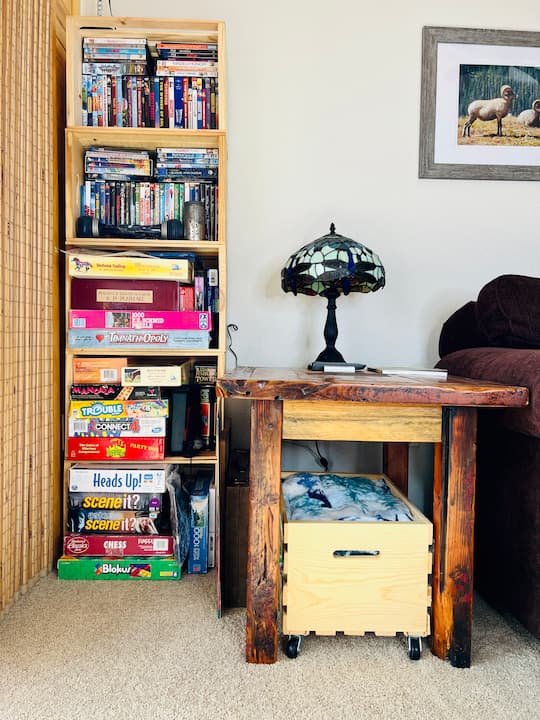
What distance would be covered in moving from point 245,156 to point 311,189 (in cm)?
29

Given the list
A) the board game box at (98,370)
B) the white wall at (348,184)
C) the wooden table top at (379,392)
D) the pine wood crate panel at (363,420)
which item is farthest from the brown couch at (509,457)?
the board game box at (98,370)

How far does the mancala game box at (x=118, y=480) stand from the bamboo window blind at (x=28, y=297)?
95mm

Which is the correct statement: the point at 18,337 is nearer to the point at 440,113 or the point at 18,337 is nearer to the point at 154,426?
the point at 154,426

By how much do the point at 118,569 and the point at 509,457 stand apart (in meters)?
1.23

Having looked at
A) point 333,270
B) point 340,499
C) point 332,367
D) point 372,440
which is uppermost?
point 333,270

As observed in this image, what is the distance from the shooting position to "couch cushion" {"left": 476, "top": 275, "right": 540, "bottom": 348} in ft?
4.60

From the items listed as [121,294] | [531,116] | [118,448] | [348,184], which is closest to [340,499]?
[118,448]

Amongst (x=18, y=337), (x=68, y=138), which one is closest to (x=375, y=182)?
(x=68, y=138)

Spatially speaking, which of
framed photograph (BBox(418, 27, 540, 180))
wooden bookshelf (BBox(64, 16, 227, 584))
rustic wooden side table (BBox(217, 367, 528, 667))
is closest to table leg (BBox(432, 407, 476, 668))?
rustic wooden side table (BBox(217, 367, 528, 667))

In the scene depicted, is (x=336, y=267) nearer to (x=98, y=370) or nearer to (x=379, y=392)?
(x=379, y=392)

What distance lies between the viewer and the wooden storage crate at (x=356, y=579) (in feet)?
3.92

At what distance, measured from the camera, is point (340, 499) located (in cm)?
141

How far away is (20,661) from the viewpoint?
1.18 meters

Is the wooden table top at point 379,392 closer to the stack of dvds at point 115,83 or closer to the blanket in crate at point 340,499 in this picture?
the blanket in crate at point 340,499
